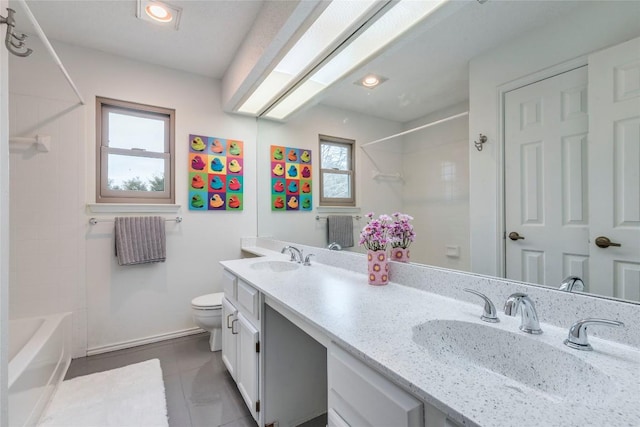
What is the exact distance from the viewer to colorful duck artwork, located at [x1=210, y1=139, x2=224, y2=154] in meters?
2.63

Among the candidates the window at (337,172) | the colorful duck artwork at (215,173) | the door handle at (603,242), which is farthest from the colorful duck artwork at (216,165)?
the door handle at (603,242)

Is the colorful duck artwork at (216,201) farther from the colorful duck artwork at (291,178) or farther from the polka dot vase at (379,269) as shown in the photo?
the polka dot vase at (379,269)

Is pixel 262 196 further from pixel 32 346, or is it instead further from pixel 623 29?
pixel 623 29

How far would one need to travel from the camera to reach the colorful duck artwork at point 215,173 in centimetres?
255

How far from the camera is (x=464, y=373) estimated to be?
1.96 ft

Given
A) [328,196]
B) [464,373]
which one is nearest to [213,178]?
[328,196]

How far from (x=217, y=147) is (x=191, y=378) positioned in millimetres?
1926

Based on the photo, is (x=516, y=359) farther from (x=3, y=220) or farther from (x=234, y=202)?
(x=234, y=202)

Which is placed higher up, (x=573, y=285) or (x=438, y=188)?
(x=438, y=188)

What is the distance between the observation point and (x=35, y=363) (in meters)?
1.44

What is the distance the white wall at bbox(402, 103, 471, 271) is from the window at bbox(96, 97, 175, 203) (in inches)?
83.5

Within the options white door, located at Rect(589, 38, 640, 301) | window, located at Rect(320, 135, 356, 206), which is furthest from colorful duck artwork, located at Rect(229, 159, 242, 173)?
white door, located at Rect(589, 38, 640, 301)

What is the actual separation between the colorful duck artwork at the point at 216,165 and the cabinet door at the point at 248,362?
155 centimetres

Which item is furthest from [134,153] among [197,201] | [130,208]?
[197,201]
